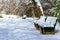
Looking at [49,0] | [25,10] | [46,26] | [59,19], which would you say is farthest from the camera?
[25,10]

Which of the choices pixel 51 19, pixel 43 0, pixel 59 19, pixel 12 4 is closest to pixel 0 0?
pixel 12 4

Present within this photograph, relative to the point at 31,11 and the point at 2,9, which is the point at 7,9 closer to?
the point at 2,9

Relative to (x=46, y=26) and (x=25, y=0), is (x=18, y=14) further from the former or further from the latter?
(x=46, y=26)

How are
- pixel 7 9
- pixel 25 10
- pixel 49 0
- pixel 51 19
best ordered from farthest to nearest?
pixel 7 9 < pixel 25 10 < pixel 49 0 < pixel 51 19

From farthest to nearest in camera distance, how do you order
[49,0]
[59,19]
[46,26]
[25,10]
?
[25,10], [49,0], [59,19], [46,26]

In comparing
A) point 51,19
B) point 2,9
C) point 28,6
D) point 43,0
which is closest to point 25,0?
point 28,6

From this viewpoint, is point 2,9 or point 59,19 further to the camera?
point 2,9

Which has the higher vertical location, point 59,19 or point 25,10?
point 59,19

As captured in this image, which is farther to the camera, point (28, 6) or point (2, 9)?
point (2, 9)

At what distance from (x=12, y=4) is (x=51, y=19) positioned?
14.4 m

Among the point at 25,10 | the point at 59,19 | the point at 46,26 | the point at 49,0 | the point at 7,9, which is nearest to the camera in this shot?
the point at 46,26

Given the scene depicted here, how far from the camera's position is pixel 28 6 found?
2120cm

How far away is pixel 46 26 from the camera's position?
24.9 feet

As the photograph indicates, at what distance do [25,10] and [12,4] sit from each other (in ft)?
6.62
